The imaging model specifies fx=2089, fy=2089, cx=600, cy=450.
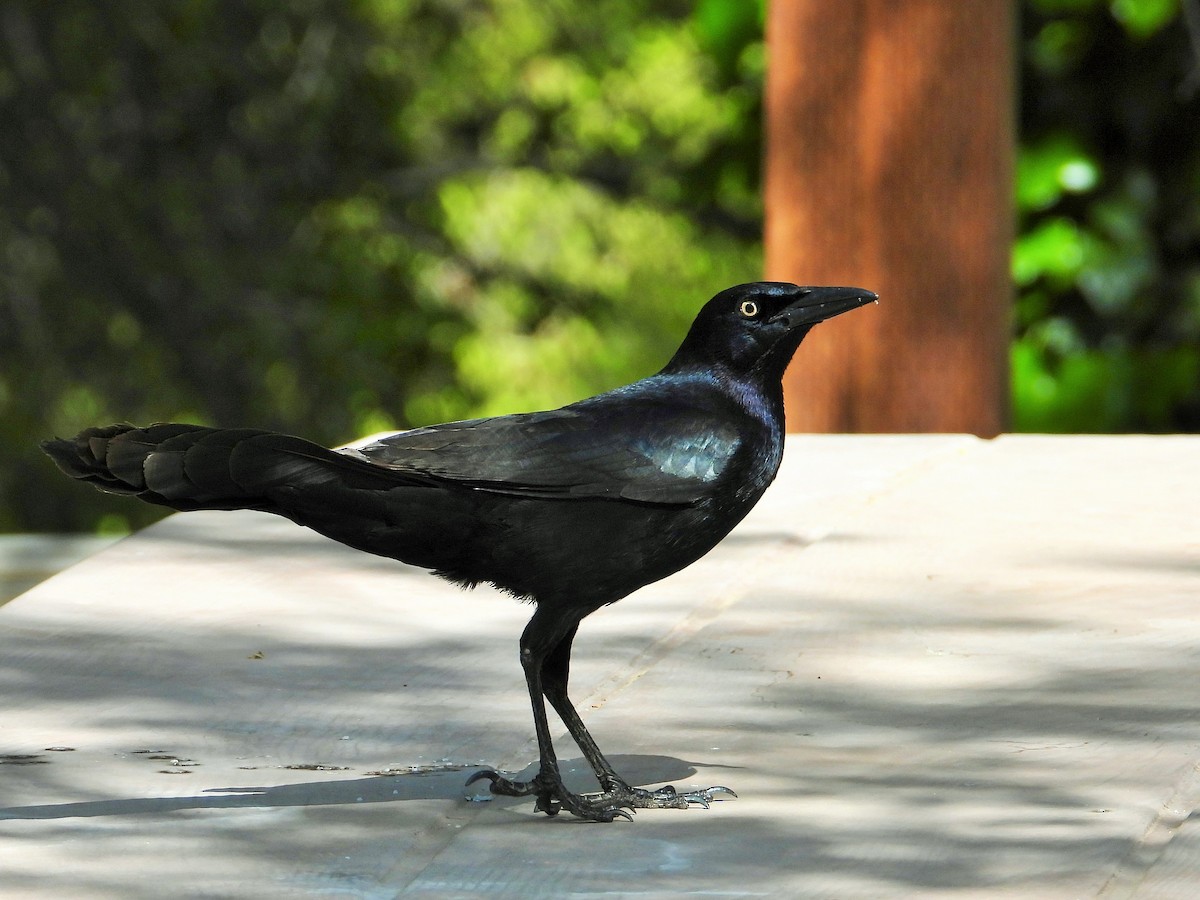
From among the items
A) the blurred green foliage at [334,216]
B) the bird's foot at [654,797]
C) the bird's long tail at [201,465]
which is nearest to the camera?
the bird's long tail at [201,465]

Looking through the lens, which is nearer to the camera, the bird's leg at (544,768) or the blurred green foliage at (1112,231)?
the bird's leg at (544,768)

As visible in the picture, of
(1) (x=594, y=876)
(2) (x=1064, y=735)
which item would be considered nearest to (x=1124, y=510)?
(2) (x=1064, y=735)

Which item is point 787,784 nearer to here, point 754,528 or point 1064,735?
point 1064,735

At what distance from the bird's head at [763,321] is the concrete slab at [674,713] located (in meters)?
0.64

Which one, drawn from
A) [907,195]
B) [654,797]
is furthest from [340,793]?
[907,195]

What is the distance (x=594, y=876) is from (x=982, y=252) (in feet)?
13.0

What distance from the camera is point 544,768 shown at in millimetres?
3139

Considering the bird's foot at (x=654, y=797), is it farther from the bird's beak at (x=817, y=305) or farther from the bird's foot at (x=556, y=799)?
the bird's beak at (x=817, y=305)

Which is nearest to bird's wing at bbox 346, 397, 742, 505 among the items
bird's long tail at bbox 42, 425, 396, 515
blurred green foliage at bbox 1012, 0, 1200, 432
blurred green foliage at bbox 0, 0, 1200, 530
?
bird's long tail at bbox 42, 425, 396, 515

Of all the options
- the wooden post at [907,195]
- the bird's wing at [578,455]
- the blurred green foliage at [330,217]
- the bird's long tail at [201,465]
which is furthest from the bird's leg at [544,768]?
the blurred green foliage at [330,217]

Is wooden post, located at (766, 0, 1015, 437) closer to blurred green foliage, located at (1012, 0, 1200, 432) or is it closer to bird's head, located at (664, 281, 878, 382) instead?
blurred green foliage, located at (1012, 0, 1200, 432)

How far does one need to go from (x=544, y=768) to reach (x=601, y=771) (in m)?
0.10

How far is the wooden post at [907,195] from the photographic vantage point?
20.9ft

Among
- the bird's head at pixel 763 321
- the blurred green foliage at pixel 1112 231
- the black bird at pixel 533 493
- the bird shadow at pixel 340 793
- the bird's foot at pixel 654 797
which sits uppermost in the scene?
the blurred green foliage at pixel 1112 231
